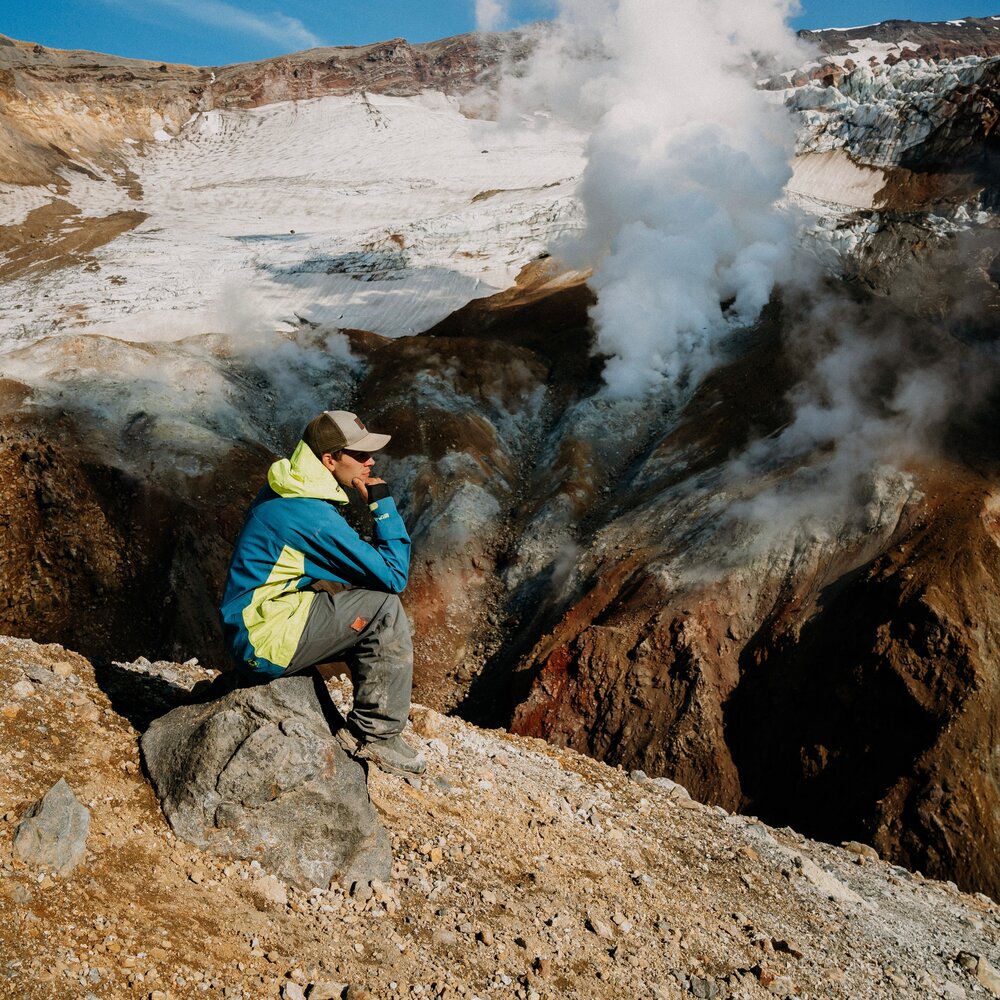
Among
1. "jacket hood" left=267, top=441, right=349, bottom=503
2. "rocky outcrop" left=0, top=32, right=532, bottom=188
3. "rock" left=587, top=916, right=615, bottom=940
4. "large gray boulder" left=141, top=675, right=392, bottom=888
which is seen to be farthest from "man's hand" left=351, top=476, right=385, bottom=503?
"rocky outcrop" left=0, top=32, right=532, bottom=188

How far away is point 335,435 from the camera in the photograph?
16.5 ft

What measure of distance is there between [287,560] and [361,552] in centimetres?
45

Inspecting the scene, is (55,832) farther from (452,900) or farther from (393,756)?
(452,900)

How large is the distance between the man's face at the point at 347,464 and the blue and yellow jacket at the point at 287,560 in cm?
6

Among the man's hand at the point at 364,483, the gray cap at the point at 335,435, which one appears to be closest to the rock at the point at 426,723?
the man's hand at the point at 364,483

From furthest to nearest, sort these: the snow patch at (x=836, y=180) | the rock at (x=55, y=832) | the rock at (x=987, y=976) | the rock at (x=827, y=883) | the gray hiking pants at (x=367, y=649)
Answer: the snow patch at (x=836, y=180) < the rock at (x=827, y=883) < the rock at (x=987, y=976) < the gray hiking pants at (x=367, y=649) < the rock at (x=55, y=832)

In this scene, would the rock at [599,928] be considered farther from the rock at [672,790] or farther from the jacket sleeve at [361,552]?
the rock at [672,790]

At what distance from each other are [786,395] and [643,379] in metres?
6.63

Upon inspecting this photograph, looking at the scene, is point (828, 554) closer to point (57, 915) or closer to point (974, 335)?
point (57, 915)

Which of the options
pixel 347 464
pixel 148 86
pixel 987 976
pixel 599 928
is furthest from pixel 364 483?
pixel 148 86

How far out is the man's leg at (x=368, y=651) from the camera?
5074mm

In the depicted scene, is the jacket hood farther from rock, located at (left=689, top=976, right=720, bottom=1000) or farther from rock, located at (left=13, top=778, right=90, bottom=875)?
rock, located at (left=689, top=976, right=720, bottom=1000)

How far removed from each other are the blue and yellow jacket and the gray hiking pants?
10 centimetres

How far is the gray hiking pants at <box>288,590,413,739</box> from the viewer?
200 inches
